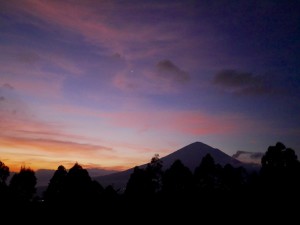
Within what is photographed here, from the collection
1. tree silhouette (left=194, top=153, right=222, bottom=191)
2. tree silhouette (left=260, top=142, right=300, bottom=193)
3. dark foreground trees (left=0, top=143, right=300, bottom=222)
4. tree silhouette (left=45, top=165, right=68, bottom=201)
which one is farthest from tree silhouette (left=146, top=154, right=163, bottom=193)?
tree silhouette (left=260, top=142, right=300, bottom=193)

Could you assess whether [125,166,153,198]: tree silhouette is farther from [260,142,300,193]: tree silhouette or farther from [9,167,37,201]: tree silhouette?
[9,167,37,201]: tree silhouette

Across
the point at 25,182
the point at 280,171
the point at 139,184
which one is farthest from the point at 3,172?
the point at 280,171

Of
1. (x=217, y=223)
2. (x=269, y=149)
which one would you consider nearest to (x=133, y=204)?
(x=217, y=223)

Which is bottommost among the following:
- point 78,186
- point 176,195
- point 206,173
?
point 176,195

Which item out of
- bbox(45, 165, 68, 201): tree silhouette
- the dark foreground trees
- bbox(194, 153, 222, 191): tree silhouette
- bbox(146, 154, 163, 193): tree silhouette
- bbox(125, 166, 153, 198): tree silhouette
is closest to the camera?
the dark foreground trees

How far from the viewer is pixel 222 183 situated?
216 ft

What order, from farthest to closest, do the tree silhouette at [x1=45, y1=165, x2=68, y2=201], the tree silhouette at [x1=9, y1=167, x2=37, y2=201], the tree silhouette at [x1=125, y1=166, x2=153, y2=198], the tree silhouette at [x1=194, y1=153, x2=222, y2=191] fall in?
the tree silhouette at [x1=9, y1=167, x2=37, y2=201]
the tree silhouette at [x1=194, y1=153, x2=222, y2=191]
the tree silhouette at [x1=45, y1=165, x2=68, y2=201]
the tree silhouette at [x1=125, y1=166, x2=153, y2=198]

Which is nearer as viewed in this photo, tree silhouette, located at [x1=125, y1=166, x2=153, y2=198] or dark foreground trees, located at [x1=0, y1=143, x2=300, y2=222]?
dark foreground trees, located at [x1=0, y1=143, x2=300, y2=222]

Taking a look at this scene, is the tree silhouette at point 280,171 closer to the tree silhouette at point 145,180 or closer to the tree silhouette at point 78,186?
the tree silhouette at point 145,180

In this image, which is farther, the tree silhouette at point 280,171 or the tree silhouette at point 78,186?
the tree silhouette at point 78,186

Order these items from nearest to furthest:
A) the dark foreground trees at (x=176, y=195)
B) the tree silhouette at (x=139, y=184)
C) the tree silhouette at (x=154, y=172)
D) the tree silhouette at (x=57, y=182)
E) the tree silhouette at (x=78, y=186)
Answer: the dark foreground trees at (x=176, y=195) < the tree silhouette at (x=78, y=186) < the tree silhouette at (x=139, y=184) < the tree silhouette at (x=57, y=182) < the tree silhouette at (x=154, y=172)

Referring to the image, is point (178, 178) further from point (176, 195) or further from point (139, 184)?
point (176, 195)

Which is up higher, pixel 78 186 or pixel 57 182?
pixel 57 182

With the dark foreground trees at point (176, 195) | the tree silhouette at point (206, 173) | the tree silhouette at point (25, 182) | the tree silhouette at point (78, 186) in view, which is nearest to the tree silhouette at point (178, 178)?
the dark foreground trees at point (176, 195)
